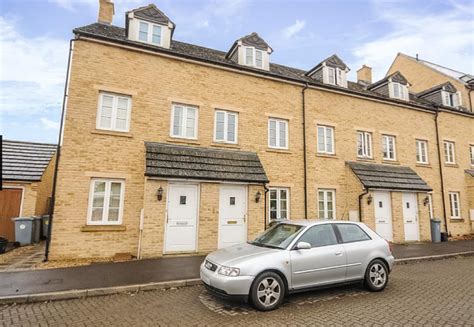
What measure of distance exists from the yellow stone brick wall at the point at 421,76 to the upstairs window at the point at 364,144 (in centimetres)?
857

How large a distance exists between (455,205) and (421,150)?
394cm

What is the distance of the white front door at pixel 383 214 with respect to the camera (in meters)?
13.2

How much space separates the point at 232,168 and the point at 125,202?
404cm

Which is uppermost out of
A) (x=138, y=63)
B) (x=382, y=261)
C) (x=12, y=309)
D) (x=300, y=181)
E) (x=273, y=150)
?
(x=138, y=63)

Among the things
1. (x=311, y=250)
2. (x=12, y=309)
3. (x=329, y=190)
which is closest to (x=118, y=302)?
(x=12, y=309)

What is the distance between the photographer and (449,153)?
55.8 ft

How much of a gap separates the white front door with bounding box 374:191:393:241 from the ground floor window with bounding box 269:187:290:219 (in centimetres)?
452

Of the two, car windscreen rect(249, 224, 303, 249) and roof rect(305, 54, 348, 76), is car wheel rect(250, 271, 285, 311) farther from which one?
roof rect(305, 54, 348, 76)

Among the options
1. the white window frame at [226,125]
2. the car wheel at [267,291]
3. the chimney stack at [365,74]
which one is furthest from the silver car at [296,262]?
the chimney stack at [365,74]

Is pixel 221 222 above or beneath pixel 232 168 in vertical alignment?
beneath

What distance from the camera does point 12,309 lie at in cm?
513

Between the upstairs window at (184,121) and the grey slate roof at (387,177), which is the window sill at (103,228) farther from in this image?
the grey slate roof at (387,177)

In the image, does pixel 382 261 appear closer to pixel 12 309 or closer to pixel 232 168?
pixel 232 168

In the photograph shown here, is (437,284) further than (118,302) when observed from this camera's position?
Yes
